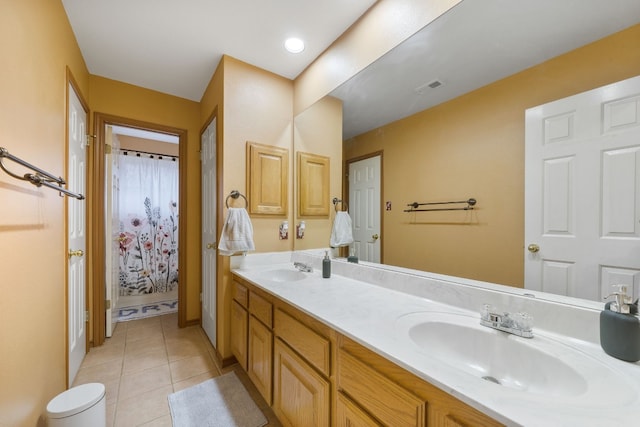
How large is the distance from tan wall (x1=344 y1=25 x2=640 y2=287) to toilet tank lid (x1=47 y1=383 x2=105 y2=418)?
1634 mm

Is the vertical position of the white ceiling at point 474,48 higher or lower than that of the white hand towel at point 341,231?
higher

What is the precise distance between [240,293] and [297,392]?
849 millimetres

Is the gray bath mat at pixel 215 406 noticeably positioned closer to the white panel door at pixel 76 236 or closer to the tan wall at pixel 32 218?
the tan wall at pixel 32 218

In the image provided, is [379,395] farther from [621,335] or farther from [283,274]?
[283,274]

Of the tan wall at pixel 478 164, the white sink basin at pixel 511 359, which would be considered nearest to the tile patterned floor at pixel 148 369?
the white sink basin at pixel 511 359

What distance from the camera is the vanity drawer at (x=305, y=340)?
39.4 inches

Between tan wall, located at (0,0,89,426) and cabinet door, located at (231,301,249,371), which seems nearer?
tan wall, located at (0,0,89,426)

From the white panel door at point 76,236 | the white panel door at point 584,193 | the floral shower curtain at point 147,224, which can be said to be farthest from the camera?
the floral shower curtain at point 147,224

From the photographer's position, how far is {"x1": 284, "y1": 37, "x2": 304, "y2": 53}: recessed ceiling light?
1.82m

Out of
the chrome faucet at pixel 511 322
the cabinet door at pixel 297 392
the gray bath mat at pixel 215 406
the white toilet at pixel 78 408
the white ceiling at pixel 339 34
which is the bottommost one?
the gray bath mat at pixel 215 406

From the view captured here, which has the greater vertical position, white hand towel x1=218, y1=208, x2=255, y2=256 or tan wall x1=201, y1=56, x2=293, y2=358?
tan wall x1=201, y1=56, x2=293, y2=358

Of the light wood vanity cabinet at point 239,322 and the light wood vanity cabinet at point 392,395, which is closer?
the light wood vanity cabinet at point 392,395

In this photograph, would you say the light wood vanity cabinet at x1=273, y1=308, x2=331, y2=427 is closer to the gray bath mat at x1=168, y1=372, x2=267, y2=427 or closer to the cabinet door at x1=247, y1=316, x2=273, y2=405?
the cabinet door at x1=247, y1=316, x2=273, y2=405

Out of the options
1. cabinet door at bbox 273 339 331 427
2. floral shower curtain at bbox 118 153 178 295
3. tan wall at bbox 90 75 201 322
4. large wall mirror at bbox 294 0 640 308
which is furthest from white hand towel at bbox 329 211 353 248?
floral shower curtain at bbox 118 153 178 295
